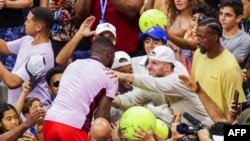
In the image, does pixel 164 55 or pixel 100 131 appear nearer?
pixel 100 131

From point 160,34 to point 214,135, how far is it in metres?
2.82

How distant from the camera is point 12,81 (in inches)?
451

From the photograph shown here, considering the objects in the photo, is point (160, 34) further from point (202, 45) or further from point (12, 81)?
point (12, 81)

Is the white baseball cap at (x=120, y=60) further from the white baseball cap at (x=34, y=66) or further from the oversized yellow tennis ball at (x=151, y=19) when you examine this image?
Answer: the white baseball cap at (x=34, y=66)

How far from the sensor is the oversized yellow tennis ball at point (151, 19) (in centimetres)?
1152

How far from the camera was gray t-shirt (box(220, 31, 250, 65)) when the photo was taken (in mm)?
11359

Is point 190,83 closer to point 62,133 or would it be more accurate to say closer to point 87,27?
point 62,133

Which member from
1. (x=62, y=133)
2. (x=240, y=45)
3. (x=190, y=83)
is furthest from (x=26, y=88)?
(x=240, y=45)

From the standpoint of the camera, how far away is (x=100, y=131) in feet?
30.8

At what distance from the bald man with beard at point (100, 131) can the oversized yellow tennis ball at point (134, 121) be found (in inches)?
6.4

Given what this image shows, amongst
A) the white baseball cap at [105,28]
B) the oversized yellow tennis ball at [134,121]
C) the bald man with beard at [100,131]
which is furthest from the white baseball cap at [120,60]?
the bald man with beard at [100,131]

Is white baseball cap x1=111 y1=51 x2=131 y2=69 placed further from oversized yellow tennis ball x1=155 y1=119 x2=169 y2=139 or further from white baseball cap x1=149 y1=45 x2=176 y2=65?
oversized yellow tennis ball x1=155 y1=119 x2=169 y2=139

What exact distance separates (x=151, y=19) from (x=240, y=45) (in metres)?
1.04

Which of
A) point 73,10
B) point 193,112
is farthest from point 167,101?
point 73,10
